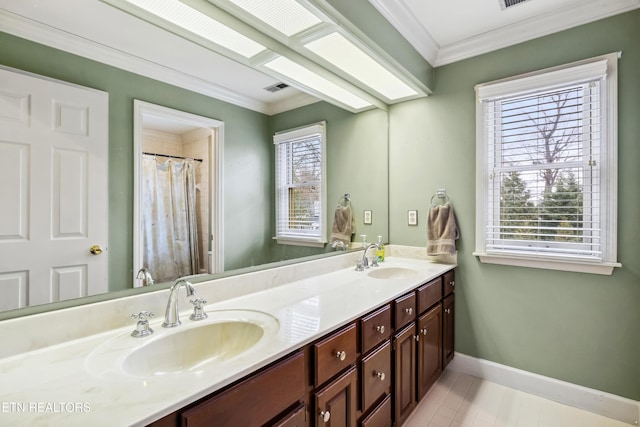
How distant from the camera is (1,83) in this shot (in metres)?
0.87

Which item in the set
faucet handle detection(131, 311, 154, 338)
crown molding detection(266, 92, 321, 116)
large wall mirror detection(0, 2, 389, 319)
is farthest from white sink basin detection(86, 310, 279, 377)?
crown molding detection(266, 92, 321, 116)

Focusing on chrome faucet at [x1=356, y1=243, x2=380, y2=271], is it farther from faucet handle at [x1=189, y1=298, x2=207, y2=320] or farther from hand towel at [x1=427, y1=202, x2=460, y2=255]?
faucet handle at [x1=189, y1=298, x2=207, y2=320]

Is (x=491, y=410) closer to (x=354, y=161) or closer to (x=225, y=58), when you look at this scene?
(x=354, y=161)

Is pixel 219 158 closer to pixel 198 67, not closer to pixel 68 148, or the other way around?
pixel 198 67

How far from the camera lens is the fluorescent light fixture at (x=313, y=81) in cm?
173

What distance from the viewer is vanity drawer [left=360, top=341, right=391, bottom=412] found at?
1375mm

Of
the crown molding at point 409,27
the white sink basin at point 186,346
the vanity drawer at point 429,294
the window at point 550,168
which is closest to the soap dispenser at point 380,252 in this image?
the vanity drawer at point 429,294

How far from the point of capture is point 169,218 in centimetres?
127

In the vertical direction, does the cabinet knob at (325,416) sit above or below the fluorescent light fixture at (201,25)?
below

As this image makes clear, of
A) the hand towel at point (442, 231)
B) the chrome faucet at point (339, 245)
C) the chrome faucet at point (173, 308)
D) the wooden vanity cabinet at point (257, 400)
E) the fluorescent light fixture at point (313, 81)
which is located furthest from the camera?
the hand towel at point (442, 231)

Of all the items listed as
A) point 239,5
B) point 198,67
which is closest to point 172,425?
point 198,67

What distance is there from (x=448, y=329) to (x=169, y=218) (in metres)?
2.08

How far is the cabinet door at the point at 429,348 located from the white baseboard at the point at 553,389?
0.38 meters

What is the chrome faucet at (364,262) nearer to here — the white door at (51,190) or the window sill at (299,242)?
the window sill at (299,242)
